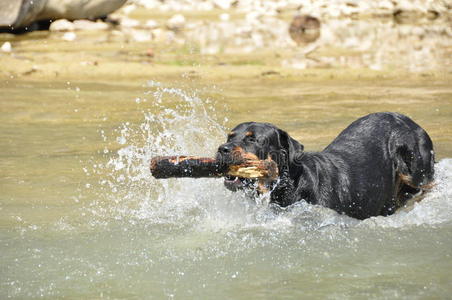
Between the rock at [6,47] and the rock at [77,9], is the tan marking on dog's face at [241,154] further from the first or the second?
the rock at [77,9]

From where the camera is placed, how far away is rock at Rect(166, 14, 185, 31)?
59.4ft

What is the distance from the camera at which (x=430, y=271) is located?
5.39 metres

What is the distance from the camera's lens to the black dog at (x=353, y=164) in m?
6.15

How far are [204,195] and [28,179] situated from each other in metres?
1.86

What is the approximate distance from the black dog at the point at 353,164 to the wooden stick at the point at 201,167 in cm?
9

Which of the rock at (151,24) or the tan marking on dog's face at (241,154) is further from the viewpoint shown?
the rock at (151,24)

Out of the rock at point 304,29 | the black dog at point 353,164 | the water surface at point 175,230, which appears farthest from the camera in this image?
the rock at point 304,29

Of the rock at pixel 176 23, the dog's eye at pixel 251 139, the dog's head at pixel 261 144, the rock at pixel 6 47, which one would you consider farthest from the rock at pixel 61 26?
the dog's eye at pixel 251 139

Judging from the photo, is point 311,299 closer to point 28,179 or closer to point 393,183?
point 393,183

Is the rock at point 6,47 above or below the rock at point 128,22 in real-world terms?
above

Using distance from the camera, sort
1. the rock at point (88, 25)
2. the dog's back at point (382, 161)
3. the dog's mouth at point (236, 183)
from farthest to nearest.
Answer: the rock at point (88, 25), the dog's back at point (382, 161), the dog's mouth at point (236, 183)

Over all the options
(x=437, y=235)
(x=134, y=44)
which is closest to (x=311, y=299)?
(x=437, y=235)

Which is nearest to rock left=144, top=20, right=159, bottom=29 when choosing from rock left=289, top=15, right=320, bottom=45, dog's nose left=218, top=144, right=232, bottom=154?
rock left=289, top=15, right=320, bottom=45

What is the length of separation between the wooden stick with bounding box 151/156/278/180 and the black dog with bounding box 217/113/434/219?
3.5 inches
